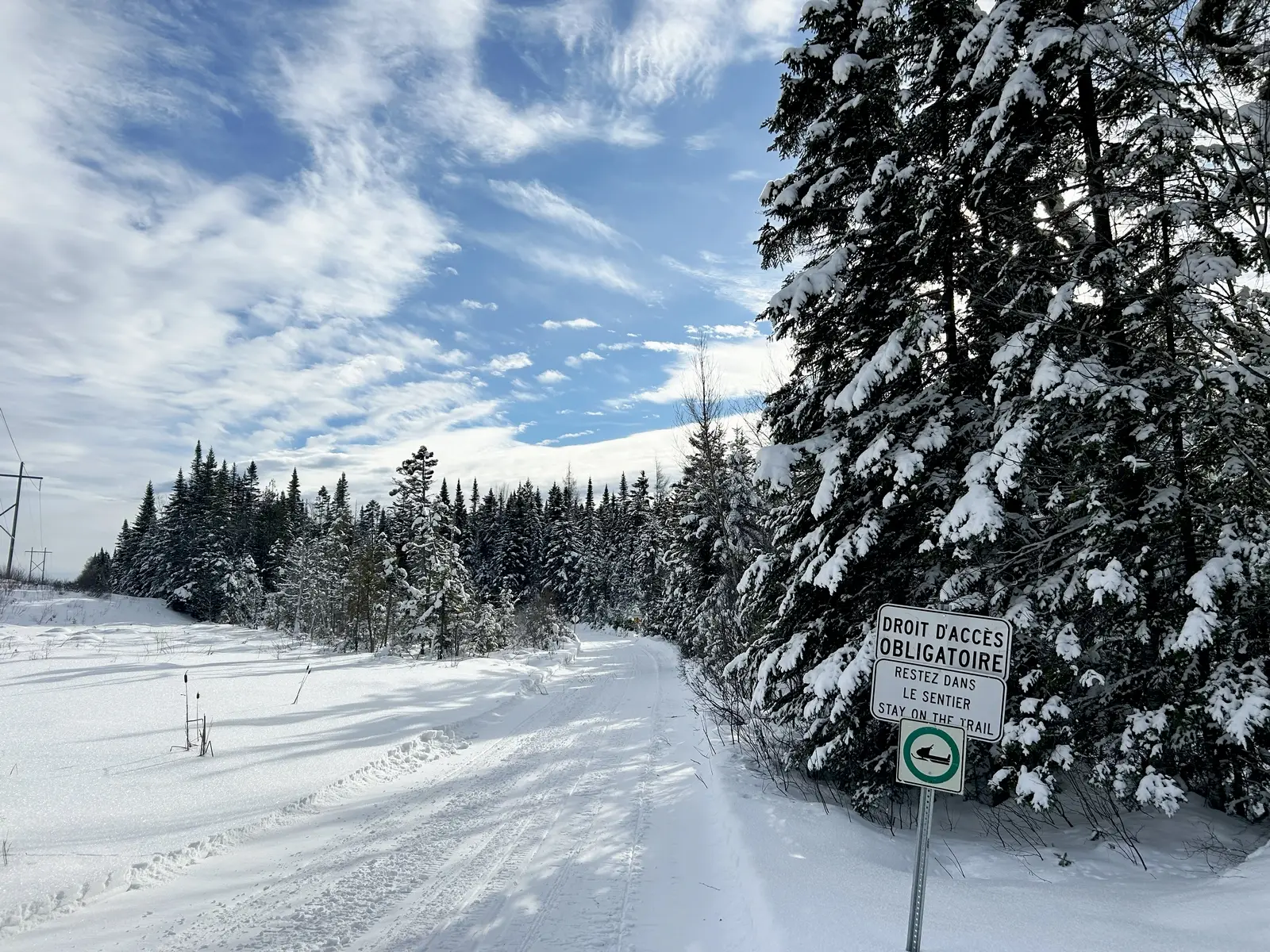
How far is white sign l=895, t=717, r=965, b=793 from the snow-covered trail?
1.81 metres

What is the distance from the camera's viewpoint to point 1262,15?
526 centimetres

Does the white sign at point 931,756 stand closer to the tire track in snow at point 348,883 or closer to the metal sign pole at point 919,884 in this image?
the metal sign pole at point 919,884

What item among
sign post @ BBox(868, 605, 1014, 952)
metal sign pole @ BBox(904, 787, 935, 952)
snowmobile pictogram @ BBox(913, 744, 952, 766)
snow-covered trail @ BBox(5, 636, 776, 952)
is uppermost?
sign post @ BBox(868, 605, 1014, 952)

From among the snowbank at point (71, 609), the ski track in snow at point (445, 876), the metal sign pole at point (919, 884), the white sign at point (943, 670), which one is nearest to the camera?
the white sign at point (943, 670)

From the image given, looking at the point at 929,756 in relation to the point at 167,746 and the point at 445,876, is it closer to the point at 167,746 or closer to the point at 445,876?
the point at 445,876

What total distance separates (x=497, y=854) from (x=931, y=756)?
15.2ft

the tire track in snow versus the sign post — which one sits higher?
the sign post

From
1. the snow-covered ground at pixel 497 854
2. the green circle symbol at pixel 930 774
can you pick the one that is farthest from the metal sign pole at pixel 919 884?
the snow-covered ground at pixel 497 854

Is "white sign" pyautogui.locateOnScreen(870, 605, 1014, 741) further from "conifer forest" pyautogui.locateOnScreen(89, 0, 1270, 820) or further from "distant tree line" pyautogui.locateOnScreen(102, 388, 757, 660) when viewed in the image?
"distant tree line" pyautogui.locateOnScreen(102, 388, 757, 660)

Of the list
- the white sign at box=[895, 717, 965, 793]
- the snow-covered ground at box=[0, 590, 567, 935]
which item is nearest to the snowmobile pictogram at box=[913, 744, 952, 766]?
the white sign at box=[895, 717, 965, 793]

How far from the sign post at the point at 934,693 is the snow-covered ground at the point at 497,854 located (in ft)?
4.11

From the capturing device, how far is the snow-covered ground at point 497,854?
4.61 m

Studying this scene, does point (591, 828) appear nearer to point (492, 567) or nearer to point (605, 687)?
point (605, 687)

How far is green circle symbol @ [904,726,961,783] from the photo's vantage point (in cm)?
378
